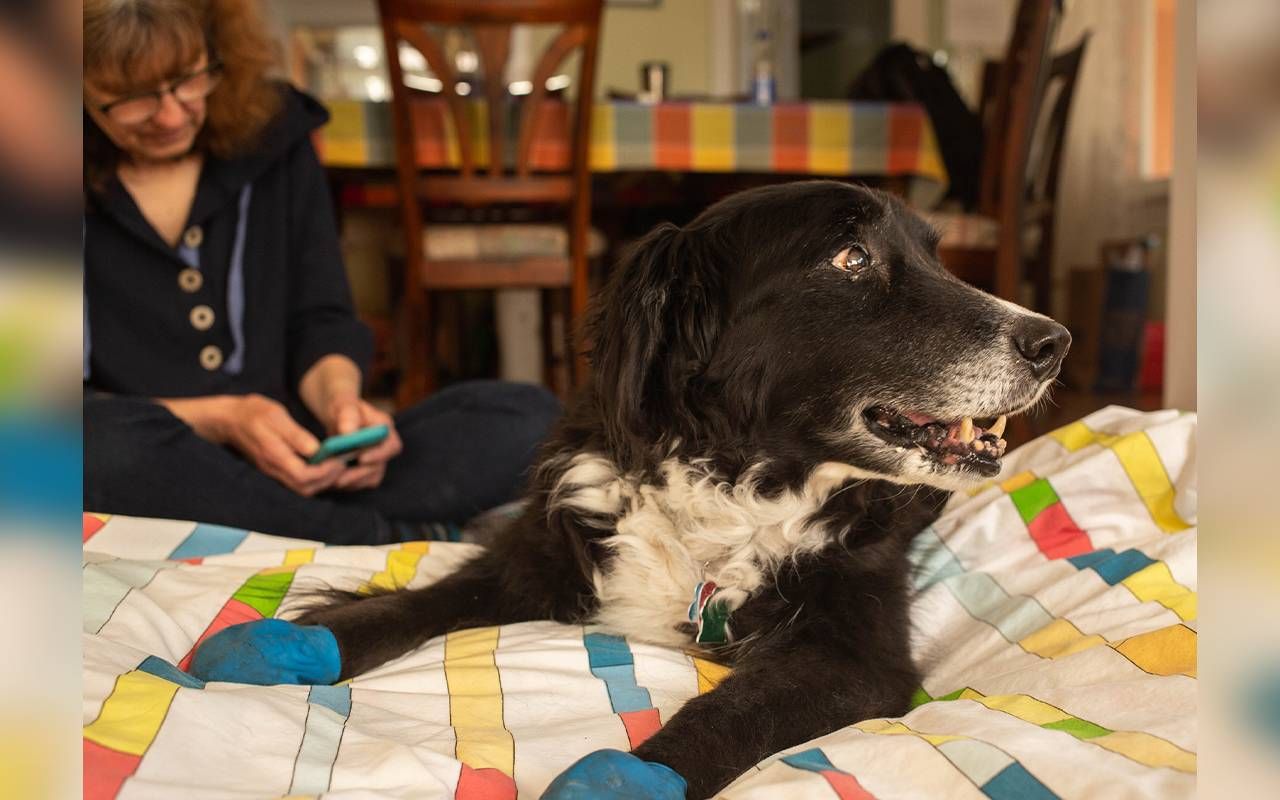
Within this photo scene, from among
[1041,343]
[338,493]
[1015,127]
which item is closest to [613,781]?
[1041,343]

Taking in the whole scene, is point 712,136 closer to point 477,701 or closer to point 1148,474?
point 1148,474

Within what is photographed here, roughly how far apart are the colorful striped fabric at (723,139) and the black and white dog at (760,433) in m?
2.42

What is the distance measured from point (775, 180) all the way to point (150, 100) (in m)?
2.67

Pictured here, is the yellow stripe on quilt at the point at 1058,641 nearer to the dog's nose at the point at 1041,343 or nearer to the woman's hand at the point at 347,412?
the dog's nose at the point at 1041,343

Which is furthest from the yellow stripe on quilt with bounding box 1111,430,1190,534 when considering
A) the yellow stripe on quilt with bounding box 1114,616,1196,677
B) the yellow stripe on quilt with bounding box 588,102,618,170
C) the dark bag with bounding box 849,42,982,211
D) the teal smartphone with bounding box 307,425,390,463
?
the dark bag with bounding box 849,42,982,211

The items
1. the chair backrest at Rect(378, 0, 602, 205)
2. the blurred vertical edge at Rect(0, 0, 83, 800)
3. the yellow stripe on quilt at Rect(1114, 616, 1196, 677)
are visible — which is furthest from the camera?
the chair backrest at Rect(378, 0, 602, 205)

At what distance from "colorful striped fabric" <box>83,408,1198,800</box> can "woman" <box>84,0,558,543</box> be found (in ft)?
0.57

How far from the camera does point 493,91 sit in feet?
11.6

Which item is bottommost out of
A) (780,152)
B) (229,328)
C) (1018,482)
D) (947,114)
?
(1018,482)

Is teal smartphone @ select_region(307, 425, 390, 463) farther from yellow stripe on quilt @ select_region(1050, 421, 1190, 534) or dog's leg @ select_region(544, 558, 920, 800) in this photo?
yellow stripe on quilt @ select_region(1050, 421, 1190, 534)

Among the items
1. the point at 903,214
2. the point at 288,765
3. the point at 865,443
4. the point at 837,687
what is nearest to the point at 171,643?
the point at 288,765

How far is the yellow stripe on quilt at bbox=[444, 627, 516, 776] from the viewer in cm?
100

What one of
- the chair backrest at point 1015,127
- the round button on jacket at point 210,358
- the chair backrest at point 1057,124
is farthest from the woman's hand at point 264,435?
the chair backrest at point 1057,124

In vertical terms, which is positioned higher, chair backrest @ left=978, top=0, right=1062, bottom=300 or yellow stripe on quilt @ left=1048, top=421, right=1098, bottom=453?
chair backrest @ left=978, top=0, right=1062, bottom=300
